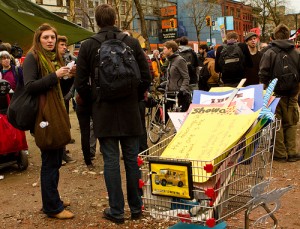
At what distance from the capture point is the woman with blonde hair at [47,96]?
4230 millimetres

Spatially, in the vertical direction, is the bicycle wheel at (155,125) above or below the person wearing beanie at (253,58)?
below

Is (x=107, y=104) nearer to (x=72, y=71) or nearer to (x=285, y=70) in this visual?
(x=72, y=71)

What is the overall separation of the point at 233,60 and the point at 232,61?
2 centimetres

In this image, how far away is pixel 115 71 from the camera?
390 cm

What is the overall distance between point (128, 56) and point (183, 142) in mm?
1233

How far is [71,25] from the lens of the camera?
10.1m

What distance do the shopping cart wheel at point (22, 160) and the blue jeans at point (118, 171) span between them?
2791 mm

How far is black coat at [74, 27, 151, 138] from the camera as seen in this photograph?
13.4 feet

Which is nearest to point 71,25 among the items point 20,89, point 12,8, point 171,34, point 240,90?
point 12,8

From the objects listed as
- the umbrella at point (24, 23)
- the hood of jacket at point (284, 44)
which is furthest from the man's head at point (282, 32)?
the umbrella at point (24, 23)

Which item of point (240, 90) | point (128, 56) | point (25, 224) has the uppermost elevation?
point (128, 56)

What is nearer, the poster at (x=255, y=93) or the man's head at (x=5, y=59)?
the poster at (x=255, y=93)

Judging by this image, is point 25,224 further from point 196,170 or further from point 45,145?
point 196,170

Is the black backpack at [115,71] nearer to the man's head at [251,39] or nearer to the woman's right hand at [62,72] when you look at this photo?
the woman's right hand at [62,72]
